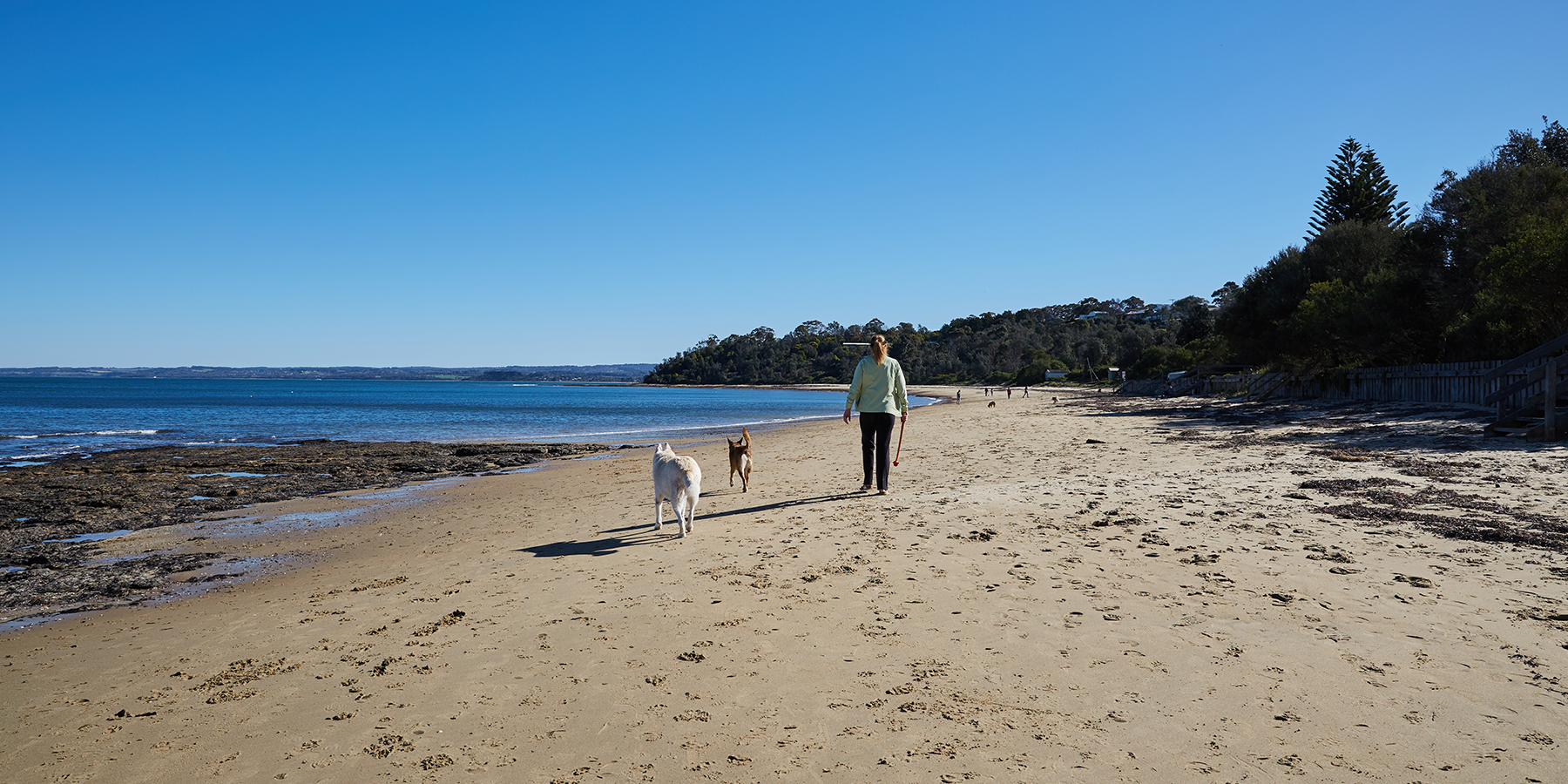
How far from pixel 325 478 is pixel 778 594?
1303 centimetres

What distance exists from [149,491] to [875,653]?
14.3 m

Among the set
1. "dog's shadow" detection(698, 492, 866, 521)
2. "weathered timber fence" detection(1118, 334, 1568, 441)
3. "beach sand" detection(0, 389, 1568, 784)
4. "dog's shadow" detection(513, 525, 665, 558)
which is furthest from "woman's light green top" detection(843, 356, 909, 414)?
"weathered timber fence" detection(1118, 334, 1568, 441)

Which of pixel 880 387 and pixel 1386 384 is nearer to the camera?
pixel 880 387

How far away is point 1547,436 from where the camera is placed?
1074cm

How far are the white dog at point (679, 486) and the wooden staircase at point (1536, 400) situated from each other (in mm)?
11508

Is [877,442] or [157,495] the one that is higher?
[877,442]

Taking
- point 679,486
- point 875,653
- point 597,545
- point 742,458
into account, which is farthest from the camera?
point 742,458

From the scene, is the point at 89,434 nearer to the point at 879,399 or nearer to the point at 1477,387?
the point at 879,399

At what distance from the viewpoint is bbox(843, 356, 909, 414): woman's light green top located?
8.71 m

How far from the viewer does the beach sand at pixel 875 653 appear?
302 centimetres

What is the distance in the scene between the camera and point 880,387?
873 cm

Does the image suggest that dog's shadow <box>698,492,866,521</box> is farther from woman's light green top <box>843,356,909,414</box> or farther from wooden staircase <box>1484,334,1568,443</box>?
wooden staircase <box>1484,334,1568,443</box>

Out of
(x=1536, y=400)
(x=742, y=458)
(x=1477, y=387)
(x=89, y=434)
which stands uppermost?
(x=1477, y=387)

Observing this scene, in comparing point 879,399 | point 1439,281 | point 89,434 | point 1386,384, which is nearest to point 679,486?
point 879,399
